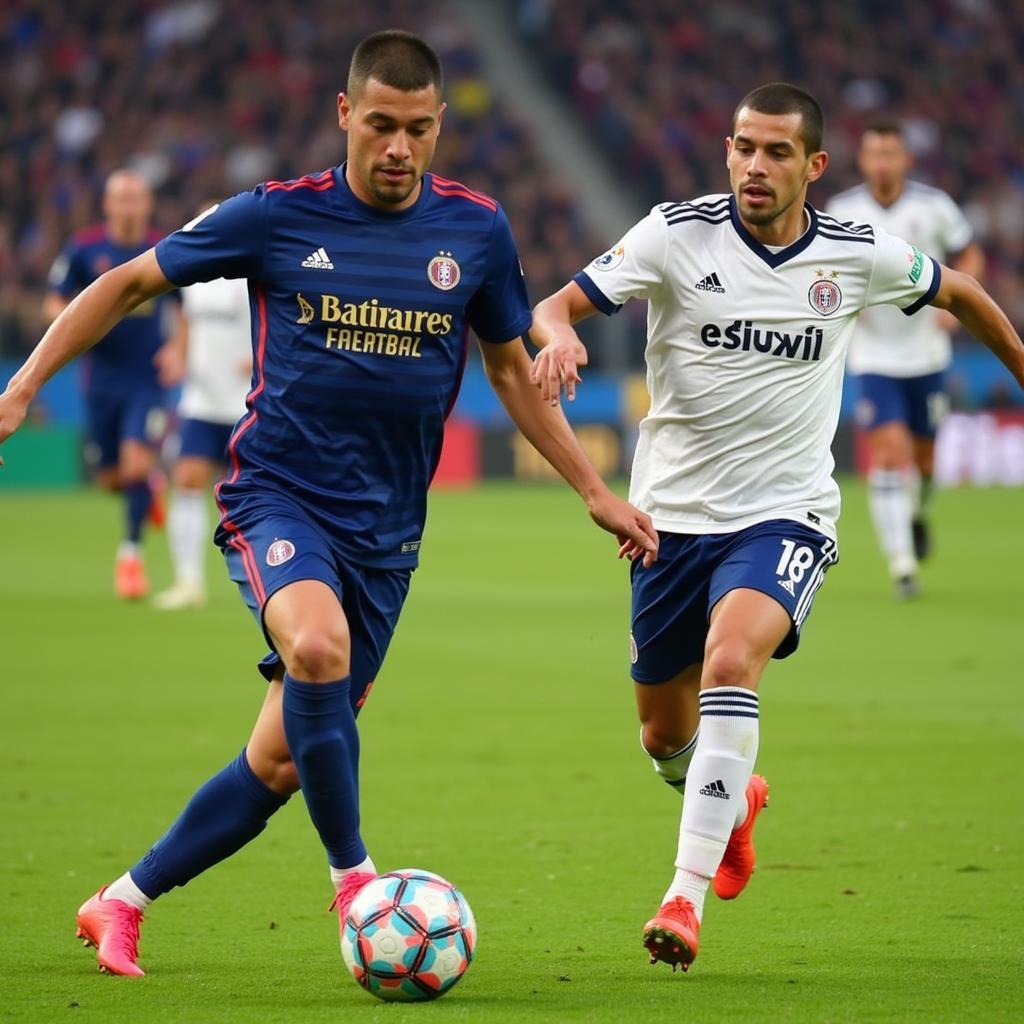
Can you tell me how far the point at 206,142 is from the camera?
1188 inches

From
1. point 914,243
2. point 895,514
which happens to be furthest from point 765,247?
point 895,514

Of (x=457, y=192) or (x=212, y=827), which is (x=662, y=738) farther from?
(x=457, y=192)

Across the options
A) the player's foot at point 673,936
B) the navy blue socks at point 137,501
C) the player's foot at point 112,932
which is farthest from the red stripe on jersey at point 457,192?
the navy blue socks at point 137,501

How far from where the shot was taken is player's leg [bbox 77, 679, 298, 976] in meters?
5.16

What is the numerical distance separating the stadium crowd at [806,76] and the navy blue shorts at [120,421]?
738 inches

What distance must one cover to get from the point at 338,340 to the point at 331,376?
98 mm

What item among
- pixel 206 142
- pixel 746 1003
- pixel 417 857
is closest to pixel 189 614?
pixel 417 857

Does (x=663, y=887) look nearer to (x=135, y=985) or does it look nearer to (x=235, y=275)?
(x=135, y=985)

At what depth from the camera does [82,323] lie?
16.9 ft

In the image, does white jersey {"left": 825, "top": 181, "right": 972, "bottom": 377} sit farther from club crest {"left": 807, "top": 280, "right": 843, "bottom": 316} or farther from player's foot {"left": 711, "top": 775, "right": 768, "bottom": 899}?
player's foot {"left": 711, "top": 775, "right": 768, "bottom": 899}

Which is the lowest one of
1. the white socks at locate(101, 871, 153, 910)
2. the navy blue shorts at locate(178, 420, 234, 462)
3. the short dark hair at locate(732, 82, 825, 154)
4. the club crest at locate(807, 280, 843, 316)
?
the white socks at locate(101, 871, 153, 910)

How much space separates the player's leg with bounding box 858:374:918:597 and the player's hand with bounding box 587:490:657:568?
8491 mm

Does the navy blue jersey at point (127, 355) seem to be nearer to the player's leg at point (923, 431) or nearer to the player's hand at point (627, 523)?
the player's leg at point (923, 431)

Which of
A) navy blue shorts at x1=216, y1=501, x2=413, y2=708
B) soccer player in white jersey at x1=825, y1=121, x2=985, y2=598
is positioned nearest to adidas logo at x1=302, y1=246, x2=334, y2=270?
navy blue shorts at x1=216, y1=501, x2=413, y2=708
